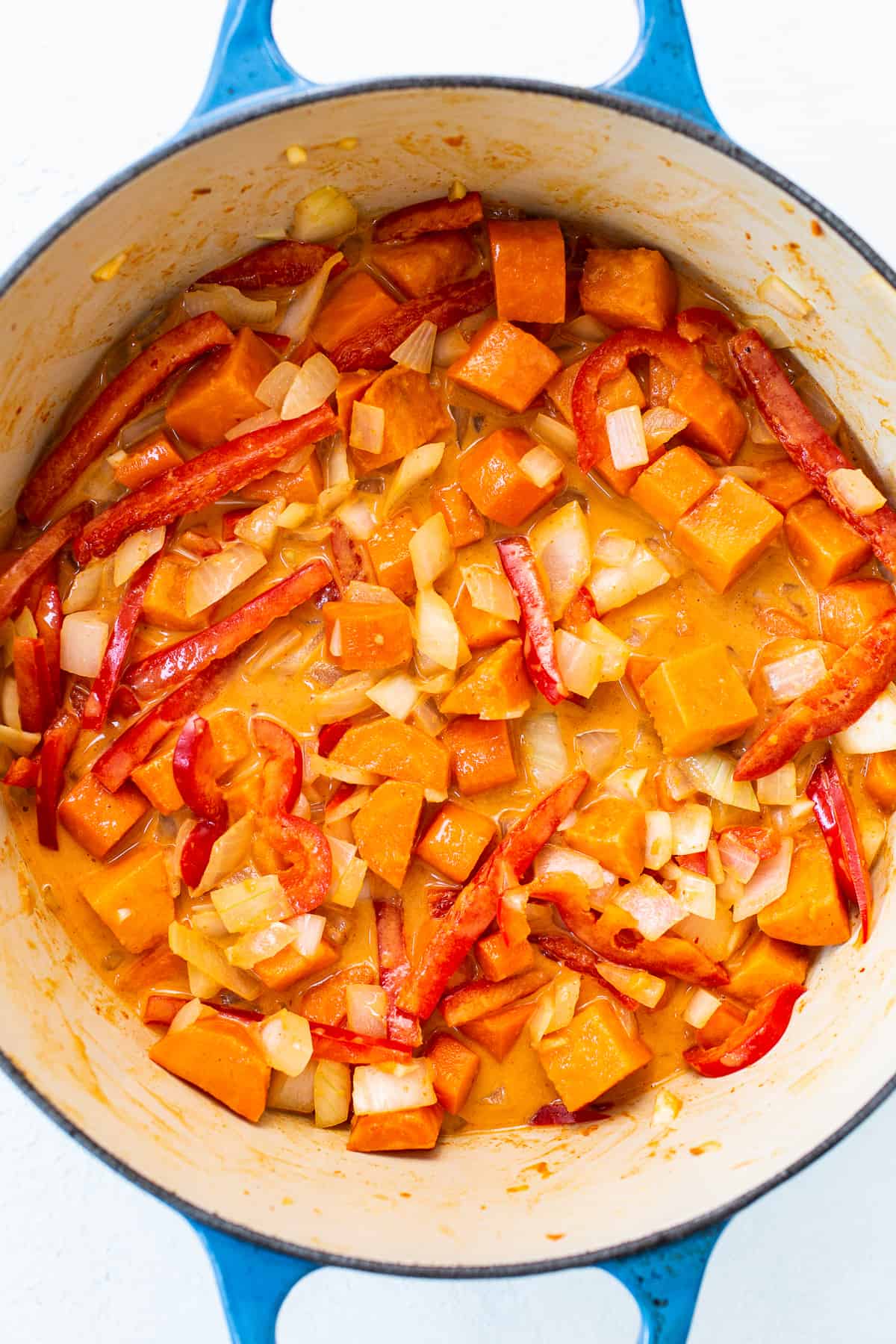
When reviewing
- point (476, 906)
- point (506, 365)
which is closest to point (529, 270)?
point (506, 365)

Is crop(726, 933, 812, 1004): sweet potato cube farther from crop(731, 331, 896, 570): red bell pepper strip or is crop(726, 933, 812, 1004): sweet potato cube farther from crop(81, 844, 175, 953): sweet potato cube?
crop(81, 844, 175, 953): sweet potato cube

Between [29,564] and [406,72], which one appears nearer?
[29,564]

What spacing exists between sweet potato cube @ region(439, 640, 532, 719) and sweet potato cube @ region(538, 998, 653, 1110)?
0.70m

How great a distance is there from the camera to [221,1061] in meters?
2.39

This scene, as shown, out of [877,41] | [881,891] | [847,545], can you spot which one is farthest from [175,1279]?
[877,41]

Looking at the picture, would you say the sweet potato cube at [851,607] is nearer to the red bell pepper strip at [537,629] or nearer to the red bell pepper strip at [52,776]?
the red bell pepper strip at [537,629]

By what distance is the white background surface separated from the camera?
2.55 meters

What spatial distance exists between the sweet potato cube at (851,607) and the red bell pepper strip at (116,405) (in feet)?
4.76

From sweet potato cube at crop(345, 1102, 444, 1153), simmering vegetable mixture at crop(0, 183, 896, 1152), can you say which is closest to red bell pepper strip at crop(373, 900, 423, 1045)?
simmering vegetable mixture at crop(0, 183, 896, 1152)

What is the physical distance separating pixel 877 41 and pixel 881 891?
198 cm

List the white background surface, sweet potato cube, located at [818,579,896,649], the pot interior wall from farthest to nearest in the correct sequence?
the white background surface < sweet potato cube, located at [818,579,896,649] < the pot interior wall

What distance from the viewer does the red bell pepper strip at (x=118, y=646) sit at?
241cm

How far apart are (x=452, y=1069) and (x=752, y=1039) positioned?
2.21ft

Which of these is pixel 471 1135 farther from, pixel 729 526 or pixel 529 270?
pixel 529 270
